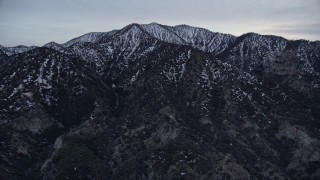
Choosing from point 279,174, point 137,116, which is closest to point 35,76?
point 137,116

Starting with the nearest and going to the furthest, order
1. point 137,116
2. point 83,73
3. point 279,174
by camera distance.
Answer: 1. point 279,174
2. point 137,116
3. point 83,73

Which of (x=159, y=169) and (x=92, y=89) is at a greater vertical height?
(x=92, y=89)

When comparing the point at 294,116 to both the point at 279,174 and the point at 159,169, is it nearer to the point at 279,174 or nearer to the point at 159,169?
the point at 279,174

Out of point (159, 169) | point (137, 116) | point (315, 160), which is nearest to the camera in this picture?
point (159, 169)

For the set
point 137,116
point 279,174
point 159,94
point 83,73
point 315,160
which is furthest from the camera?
point 83,73

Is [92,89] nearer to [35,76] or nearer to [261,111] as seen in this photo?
[35,76]

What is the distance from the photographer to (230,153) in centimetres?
14688

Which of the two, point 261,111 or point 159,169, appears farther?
point 261,111

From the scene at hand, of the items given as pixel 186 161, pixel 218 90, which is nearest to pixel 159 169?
pixel 186 161

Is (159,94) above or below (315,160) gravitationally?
above

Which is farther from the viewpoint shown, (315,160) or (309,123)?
(309,123)

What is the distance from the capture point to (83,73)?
199500 mm

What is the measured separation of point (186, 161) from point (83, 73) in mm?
80862

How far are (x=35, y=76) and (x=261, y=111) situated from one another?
88.1 metres
